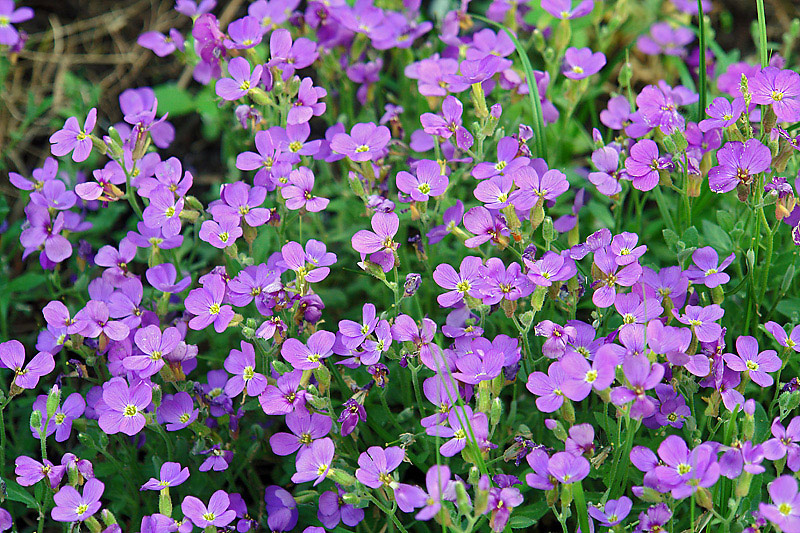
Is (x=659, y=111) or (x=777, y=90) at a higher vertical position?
(x=777, y=90)

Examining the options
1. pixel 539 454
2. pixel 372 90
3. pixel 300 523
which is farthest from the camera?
pixel 372 90

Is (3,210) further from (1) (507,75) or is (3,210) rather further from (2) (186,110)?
(1) (507,75)

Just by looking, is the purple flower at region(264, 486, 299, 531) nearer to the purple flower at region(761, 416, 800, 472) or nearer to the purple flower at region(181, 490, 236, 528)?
the purple flower at region(181, 490, 236, 528)

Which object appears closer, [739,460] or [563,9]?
[739,460]

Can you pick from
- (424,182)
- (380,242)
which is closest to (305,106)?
(424,182)

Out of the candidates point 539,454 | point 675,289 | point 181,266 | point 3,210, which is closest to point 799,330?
point 675,289

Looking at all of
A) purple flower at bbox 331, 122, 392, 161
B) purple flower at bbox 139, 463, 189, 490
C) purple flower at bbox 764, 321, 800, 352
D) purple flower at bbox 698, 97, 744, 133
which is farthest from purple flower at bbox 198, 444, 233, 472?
purple flower at bbox 698, 97, 744, 133

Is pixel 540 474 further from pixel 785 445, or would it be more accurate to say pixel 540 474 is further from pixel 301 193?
pixel 301 193
